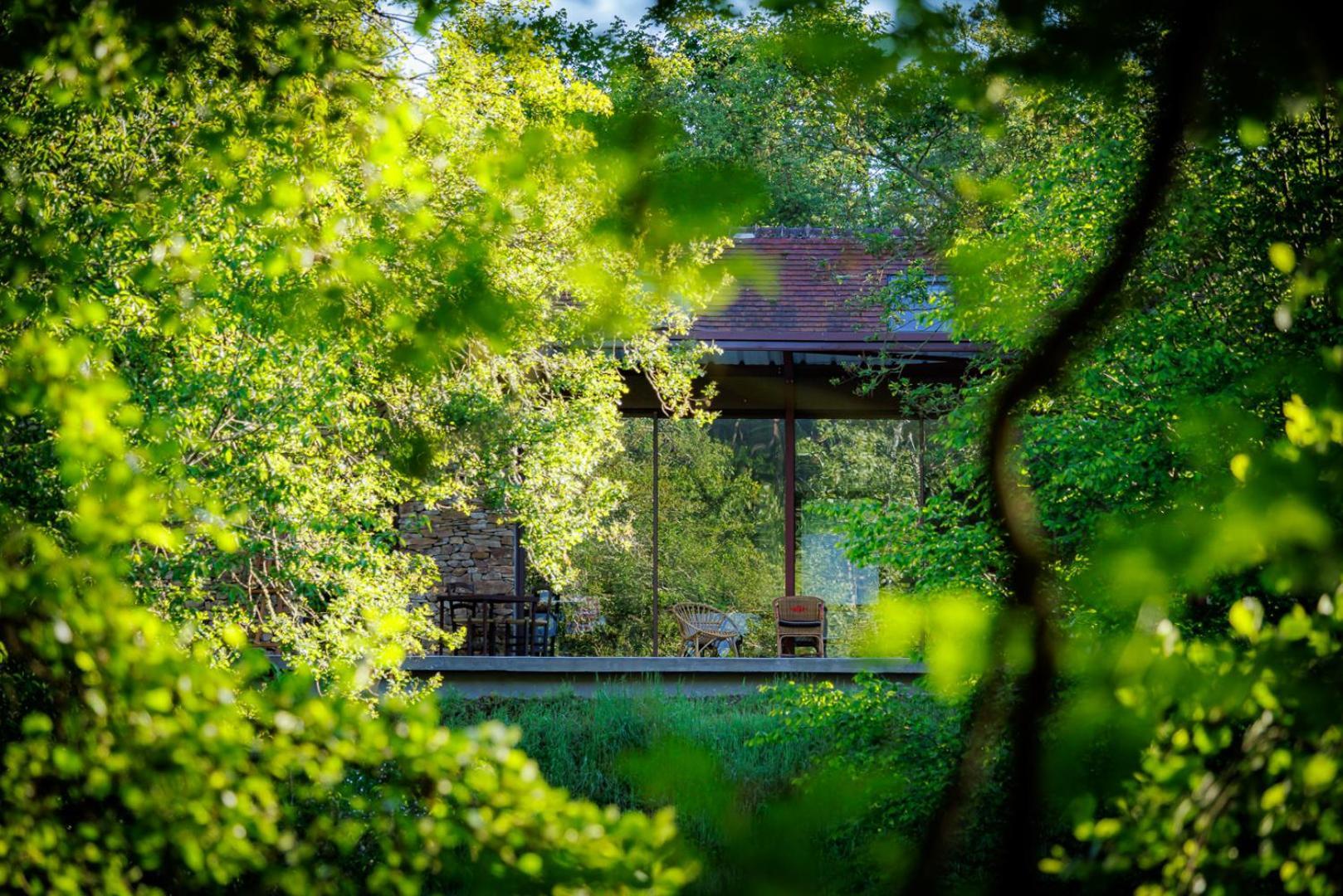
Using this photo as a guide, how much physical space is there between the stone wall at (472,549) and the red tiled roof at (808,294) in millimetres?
2982

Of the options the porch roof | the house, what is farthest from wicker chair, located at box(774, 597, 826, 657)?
the porch roof

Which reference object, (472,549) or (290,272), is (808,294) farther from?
(290,272)

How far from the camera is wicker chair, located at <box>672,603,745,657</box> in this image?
13.9 m

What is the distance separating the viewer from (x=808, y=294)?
1351cm

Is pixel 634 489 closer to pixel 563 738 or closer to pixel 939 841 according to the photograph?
pixel 563 738

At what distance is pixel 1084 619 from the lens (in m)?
5.16

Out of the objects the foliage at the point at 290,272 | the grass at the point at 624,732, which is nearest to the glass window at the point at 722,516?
the grass at the point at 624,732

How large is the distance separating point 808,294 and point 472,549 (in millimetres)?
4418

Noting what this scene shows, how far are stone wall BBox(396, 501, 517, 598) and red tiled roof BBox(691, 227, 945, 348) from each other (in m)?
2.98

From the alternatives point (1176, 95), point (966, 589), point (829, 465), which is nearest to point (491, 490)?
point (966, 589)

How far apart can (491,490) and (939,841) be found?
7.75m

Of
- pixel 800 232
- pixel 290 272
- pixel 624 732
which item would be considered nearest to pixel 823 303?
pixel 800 232

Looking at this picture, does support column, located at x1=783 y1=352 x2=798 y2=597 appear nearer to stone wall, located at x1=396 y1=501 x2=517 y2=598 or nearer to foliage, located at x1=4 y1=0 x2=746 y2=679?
stone wall, located at x1=396 y1=501 x2=517 y2=598

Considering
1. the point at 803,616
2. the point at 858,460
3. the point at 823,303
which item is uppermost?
the point at 823,303
